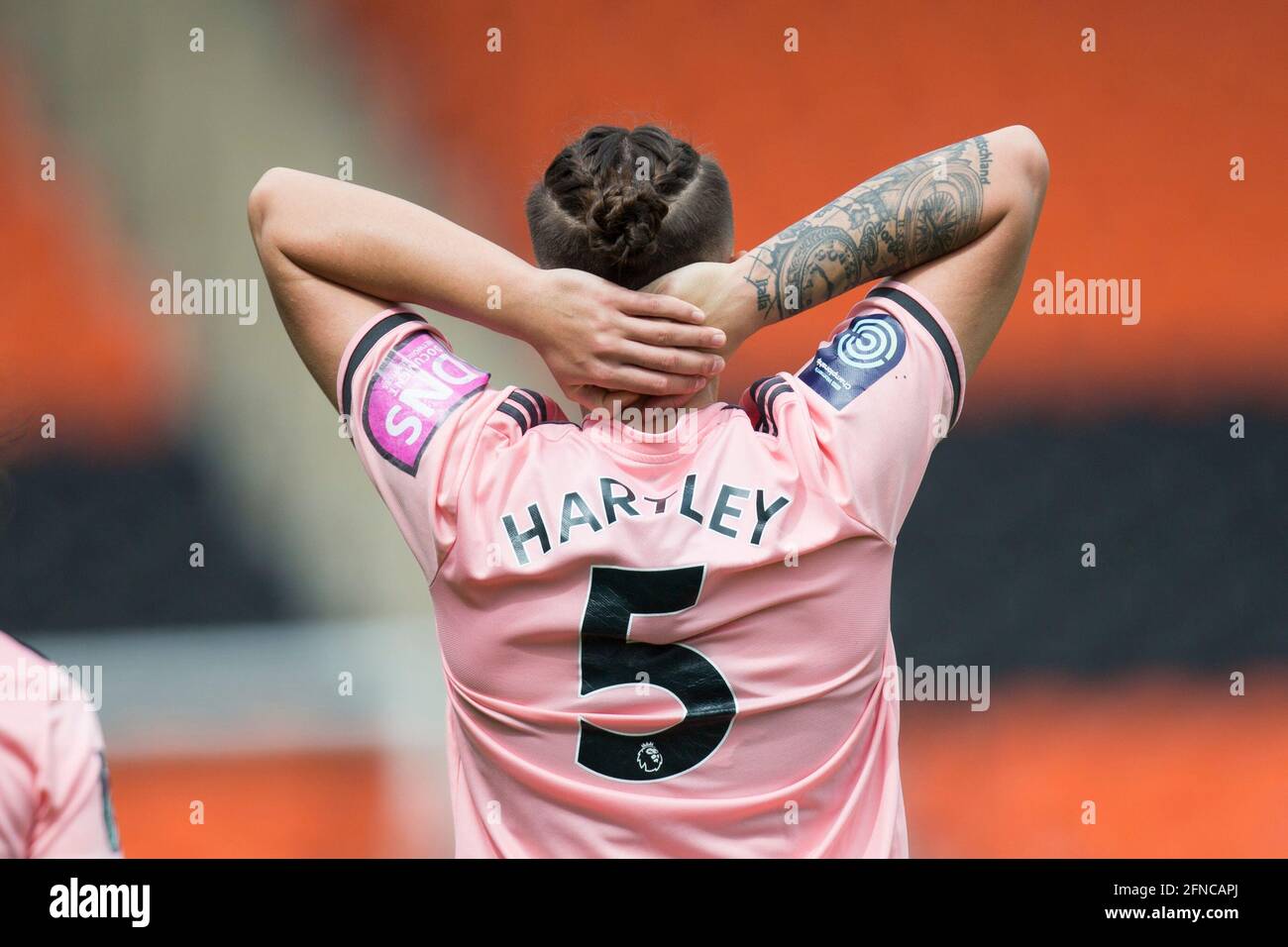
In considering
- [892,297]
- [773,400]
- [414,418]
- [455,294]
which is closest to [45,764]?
[414,418]

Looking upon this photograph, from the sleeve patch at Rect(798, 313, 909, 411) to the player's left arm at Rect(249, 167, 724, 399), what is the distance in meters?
0.08

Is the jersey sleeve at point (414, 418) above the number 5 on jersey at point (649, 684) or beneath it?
above

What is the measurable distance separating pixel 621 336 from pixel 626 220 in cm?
9

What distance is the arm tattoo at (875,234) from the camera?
3.10ft

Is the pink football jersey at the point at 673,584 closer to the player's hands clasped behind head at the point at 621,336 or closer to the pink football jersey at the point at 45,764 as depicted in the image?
the player's hands clasped behind head at the point at 621,336

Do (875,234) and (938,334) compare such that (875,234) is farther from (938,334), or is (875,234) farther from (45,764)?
(45,764)

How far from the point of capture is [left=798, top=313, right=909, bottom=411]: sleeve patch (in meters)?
0.89

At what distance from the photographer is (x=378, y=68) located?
10.1 ft

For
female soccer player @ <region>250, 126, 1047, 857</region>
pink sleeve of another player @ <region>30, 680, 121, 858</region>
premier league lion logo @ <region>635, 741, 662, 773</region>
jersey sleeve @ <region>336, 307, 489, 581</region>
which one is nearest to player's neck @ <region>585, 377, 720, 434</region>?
female soccer player @ <region>250, 126, 1047, 857</region>

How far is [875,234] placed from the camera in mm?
949

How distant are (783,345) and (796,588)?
86.6 inches

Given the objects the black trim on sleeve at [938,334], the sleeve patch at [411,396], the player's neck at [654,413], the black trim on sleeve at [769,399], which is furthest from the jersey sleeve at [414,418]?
the black trim on sleeve at [938,334]

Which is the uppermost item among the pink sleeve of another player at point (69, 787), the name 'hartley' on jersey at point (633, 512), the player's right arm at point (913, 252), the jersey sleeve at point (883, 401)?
the player's right arm at point (913, 252)

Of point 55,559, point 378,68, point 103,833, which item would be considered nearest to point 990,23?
point 378,68
